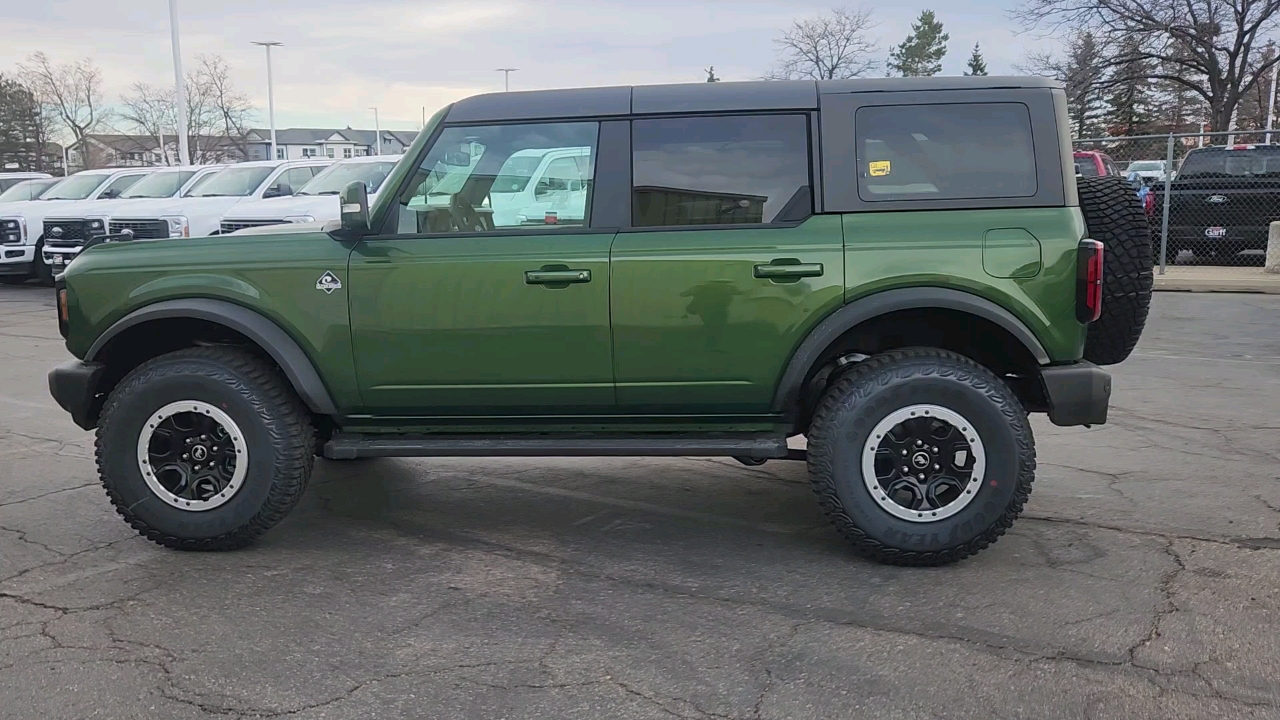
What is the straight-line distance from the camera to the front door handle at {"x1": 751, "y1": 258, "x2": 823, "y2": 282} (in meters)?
4.11

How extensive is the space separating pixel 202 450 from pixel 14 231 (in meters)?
14.0

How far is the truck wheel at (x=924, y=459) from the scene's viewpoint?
4055 mm

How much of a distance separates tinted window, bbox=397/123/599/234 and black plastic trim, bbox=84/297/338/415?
2.24 ft

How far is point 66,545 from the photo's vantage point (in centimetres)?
454

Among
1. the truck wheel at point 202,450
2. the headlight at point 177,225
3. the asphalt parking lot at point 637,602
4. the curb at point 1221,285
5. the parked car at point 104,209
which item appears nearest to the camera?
the asphalt parking lot at point 637,602

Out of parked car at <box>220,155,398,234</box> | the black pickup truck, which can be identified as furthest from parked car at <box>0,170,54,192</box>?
the black pickup truck

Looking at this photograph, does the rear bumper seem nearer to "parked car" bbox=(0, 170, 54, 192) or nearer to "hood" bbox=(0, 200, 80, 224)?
"hood" bbox=(0, 200, 80, 224)

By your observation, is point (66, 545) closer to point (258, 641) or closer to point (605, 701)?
point (258, 641)

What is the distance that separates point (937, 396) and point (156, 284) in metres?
3.23

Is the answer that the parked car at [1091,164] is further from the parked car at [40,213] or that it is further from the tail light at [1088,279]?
the parked car at [40,213]

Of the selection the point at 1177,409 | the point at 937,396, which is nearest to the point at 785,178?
the point at 937,396

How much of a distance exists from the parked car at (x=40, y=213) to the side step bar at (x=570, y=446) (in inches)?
529

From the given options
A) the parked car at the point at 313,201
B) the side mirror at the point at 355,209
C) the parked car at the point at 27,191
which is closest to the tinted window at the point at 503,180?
the side mirror at the point at 355,209

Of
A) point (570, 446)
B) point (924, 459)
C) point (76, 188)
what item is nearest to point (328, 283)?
point (570, 446)
